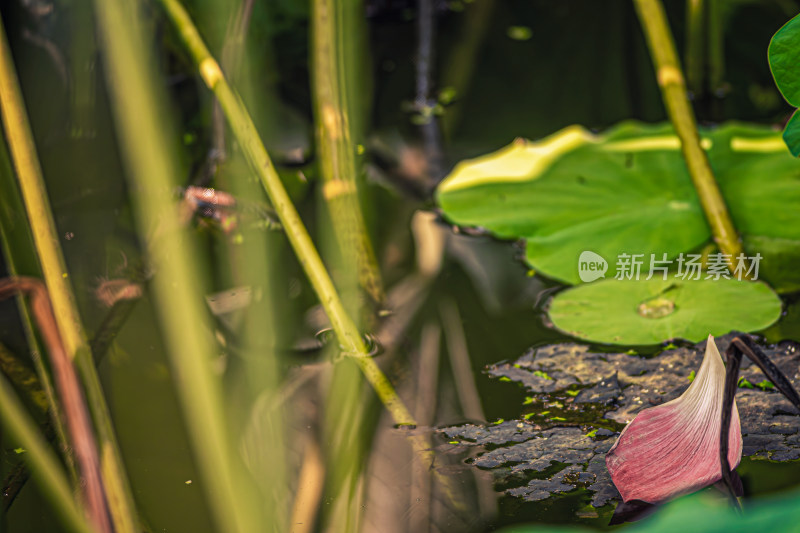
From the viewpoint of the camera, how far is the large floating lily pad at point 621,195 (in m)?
0.85

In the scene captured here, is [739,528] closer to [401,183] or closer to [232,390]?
[232,390]

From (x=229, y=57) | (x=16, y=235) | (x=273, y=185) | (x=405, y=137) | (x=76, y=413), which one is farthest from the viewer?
(x=405, y=137)

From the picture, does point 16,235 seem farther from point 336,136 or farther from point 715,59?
point 715,59

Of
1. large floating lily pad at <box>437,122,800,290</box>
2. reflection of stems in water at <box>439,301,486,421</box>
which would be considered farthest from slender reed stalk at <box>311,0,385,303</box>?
large floating lily pad at <box>437,122,800,290</box>

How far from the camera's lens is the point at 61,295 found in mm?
437

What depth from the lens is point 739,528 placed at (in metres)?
0.21

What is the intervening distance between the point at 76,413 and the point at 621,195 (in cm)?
77

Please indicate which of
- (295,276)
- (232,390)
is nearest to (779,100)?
(295,276)

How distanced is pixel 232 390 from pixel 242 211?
333 mm

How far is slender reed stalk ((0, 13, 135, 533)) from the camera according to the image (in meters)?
0.40

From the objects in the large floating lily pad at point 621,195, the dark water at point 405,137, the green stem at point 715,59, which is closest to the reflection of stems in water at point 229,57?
the dark water at point 405,137

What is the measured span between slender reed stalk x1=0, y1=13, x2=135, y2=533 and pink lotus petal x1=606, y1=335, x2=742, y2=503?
0.34 m

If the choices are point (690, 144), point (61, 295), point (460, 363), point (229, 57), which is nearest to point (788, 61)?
point (690, 144)

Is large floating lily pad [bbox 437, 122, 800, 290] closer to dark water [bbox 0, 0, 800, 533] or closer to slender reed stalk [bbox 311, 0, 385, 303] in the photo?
dark water [bbox 0, 0, 800, 533]
